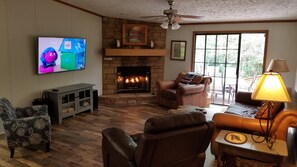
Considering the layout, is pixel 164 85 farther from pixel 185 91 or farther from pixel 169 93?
pixel 185 91

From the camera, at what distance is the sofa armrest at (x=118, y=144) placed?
2186 mm

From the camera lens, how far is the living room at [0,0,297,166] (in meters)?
4.23

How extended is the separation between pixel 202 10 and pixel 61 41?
125 inches

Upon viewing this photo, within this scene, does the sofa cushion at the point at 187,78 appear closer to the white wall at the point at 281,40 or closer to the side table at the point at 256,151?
the white wall at the point at 281,40

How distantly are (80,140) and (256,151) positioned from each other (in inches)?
110

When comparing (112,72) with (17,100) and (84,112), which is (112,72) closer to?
(84,112)

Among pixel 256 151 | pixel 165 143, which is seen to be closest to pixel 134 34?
pixel 256 151

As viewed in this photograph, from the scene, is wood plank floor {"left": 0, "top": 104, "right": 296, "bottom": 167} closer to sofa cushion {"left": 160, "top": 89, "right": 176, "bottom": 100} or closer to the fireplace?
sofa cushion {"left": 160, "top": 89, "right": 176, "bottom": 100}

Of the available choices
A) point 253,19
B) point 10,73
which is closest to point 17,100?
point 10,73

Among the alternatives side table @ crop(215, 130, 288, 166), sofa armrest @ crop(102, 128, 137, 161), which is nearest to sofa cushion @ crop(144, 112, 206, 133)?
sofa armrest @ crop(102, 128, 137, 161)

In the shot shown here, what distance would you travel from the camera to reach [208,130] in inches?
89.1

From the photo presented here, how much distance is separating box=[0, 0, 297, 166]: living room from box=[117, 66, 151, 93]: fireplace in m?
0.63

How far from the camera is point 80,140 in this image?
396 centimetres

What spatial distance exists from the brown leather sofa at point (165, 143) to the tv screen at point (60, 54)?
3030 millimetres
